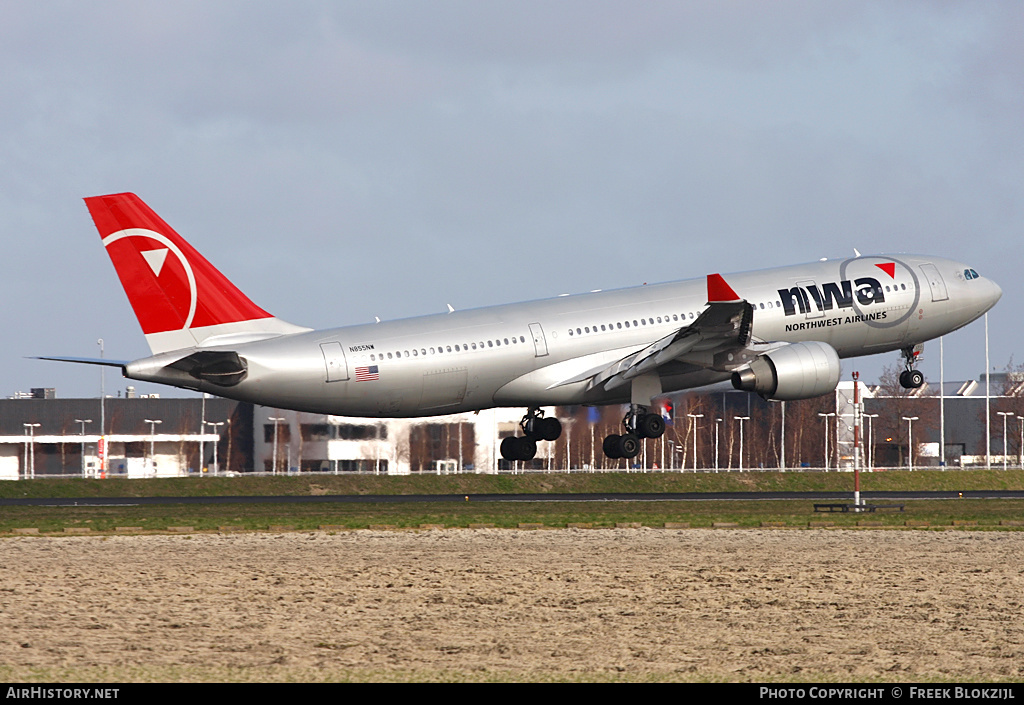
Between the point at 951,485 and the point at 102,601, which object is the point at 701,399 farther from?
the point at 102,601

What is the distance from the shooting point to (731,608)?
22844 millimetres

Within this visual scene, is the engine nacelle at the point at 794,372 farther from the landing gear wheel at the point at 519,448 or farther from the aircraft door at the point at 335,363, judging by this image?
the aircraft door at the point at 335,363

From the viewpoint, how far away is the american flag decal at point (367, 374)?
134 feet

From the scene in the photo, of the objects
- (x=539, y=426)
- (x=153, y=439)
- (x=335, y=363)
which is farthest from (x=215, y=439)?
(x=335, y=363)

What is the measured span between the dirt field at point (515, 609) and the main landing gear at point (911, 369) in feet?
48.8

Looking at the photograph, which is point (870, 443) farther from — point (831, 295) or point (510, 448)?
point (510, 448)

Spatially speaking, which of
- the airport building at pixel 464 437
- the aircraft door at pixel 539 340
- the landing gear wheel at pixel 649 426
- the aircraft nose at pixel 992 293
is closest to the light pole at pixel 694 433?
the airport building at pixel 464 437

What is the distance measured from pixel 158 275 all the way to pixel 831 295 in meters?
22.2

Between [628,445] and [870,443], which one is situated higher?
[628,445]

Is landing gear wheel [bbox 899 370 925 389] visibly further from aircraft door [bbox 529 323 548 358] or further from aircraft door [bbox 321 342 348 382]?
aircraft door [bbox 321 342 348 382]

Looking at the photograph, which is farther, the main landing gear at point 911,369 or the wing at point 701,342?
the main landing gear at point 911,369

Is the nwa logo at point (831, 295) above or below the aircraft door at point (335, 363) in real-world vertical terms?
above

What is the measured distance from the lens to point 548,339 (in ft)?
144
